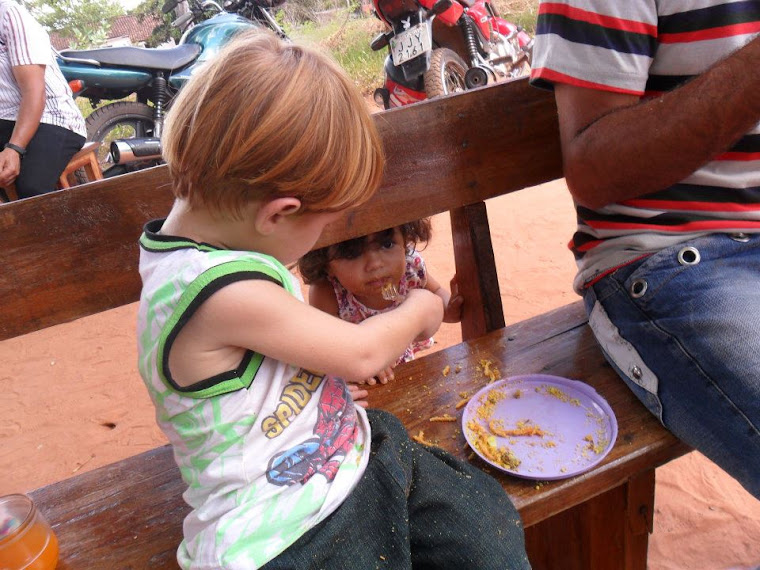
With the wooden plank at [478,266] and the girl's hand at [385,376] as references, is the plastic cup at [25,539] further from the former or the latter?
the wooden plank at [478,266]

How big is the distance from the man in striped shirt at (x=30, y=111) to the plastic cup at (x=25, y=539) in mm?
2679

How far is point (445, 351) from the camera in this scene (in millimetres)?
1849

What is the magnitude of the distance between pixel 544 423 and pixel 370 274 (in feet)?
2.58

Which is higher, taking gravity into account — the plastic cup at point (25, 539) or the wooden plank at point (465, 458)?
the plastic cup at point (25, 539)

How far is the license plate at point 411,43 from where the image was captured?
223 inches

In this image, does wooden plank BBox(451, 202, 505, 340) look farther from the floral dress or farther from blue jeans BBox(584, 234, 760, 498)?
blue jeans BBox(584, 234, 760, 498)

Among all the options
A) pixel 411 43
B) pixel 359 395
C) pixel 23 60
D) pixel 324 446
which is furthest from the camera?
pixel 411 43

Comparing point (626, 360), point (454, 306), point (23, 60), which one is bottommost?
point (454, 306)

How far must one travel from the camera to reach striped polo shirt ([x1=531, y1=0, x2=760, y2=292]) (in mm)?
1387

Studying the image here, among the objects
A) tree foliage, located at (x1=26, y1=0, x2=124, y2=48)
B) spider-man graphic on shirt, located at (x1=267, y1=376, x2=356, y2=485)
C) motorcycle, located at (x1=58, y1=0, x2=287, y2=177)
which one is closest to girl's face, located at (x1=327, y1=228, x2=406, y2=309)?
spider-man graphic on shirt, located at (x1=267, y1=376, x2=356, y2=485)

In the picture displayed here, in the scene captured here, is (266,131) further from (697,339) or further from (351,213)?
(697,339)

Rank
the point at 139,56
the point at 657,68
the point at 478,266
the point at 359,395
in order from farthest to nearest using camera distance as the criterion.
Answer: the point at 139,56 → the point at 478,266 → the point at 359,395 → the point at 657,68

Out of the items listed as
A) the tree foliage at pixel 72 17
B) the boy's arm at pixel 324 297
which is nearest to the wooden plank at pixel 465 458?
the boy's arm at pixel 324 297

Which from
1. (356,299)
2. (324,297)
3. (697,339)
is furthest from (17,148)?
(697,339)
